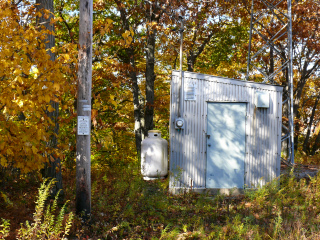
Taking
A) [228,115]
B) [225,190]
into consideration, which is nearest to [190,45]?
[228,115]

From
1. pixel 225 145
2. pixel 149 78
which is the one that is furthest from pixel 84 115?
pixel 149 78

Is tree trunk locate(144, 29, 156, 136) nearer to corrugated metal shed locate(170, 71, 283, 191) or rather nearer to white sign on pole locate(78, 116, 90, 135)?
corrugated metal shed locate(170, 71, 283, 191)

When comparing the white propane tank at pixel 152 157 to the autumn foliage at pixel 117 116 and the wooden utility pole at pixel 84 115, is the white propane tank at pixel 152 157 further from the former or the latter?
the wooden utility pole at pixel 84 115

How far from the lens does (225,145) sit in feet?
27.2

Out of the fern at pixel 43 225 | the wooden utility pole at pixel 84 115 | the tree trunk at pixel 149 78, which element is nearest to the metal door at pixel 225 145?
the wooden utility pole at pixel 84 115

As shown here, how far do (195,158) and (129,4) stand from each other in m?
8.05

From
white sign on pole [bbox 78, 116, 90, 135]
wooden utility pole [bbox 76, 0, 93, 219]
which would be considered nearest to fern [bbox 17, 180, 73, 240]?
wooden utility pole [bbox 76, 0, 93, 219]

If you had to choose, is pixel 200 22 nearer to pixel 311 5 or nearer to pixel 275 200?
pixel 311 5

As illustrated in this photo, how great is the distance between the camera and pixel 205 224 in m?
6.02

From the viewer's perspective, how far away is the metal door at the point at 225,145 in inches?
325

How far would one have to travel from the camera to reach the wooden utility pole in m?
5.43

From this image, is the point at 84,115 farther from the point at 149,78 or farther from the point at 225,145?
the point at 149,78

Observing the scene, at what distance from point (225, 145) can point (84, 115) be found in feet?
13.7

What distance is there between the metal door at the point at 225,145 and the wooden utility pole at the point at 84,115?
374 cm
